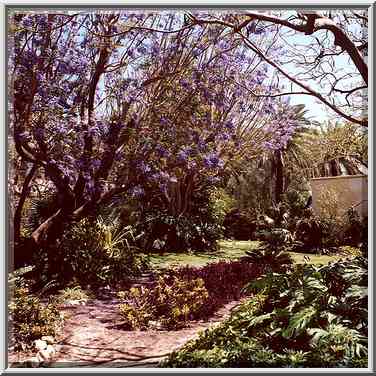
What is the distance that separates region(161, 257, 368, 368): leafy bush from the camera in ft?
14.3

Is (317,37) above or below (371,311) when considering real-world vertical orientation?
above

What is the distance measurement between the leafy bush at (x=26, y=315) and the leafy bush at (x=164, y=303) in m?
0.55

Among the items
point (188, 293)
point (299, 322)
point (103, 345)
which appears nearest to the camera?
point (299, 322)

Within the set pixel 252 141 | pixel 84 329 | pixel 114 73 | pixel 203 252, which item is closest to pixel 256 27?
pixel 252 141

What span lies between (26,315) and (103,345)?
0.65m

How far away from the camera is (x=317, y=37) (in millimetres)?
4641

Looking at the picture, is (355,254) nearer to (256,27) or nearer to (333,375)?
(333,375)

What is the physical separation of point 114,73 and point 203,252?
1625mm

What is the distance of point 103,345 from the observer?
14.7ft

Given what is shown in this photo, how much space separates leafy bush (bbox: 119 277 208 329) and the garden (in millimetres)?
11

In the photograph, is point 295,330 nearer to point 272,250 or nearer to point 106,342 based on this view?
point 272,250

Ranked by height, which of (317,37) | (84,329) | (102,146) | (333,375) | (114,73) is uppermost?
(317,37)

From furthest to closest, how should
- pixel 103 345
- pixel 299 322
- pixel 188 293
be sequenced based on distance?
pixel 188 293
pixel 103 345
pixel 299 322

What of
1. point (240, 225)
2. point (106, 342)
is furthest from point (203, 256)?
point (106, 342)
